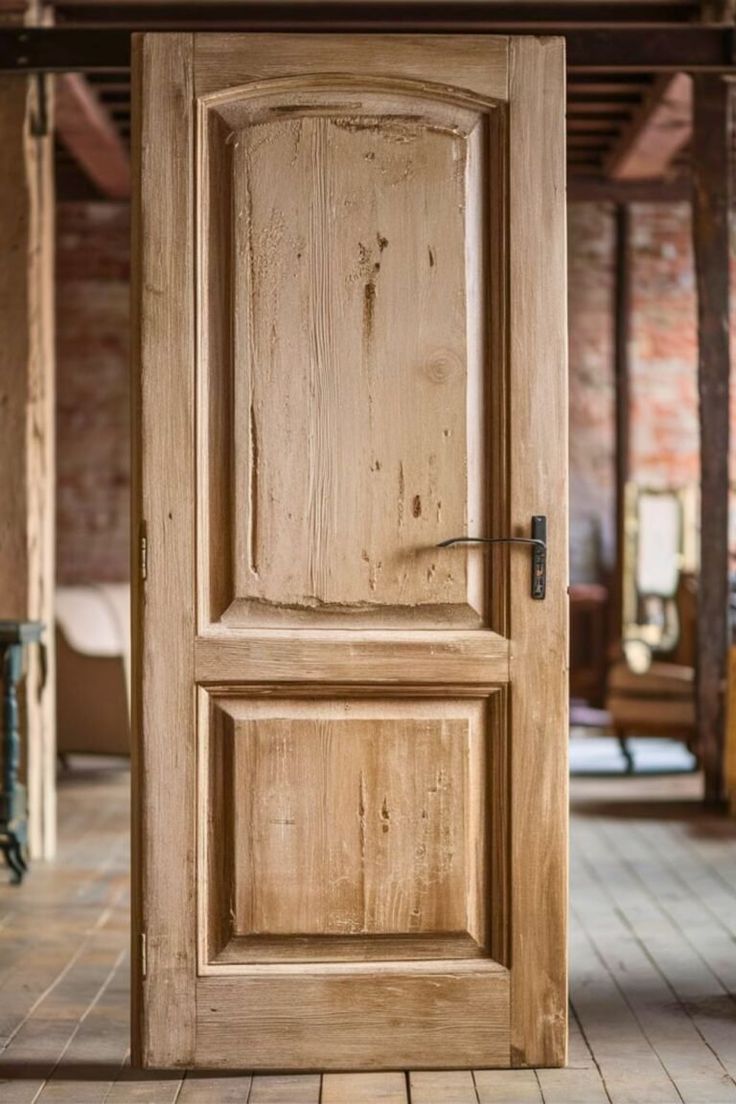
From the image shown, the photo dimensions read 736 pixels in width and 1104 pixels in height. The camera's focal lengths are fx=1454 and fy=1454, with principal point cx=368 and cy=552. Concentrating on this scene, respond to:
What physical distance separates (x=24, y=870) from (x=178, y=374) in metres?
2.70

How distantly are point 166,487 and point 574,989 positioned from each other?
1.77 meters

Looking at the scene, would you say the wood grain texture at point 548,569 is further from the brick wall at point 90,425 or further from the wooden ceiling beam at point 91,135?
the brick wall at point 90,425

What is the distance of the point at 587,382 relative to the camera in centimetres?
1048

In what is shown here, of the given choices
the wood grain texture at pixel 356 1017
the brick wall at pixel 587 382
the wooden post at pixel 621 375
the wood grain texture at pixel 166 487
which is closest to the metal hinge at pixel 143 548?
the wood grain texture at pixel 166 487

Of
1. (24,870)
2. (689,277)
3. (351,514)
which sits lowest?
(24,870)

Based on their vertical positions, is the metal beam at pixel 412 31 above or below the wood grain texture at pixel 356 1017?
above

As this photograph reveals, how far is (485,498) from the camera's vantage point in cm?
316

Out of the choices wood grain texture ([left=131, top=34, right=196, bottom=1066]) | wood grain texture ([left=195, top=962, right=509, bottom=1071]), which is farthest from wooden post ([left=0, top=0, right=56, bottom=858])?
wood grain texture ([left=195, top=962, right=509, bottom=1071])

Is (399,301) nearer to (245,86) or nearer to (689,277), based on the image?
(245,86)

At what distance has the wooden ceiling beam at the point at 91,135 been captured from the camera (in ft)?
25.2

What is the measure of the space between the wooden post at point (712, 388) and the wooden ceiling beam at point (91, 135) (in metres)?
3.01

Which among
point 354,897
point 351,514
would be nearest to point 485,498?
point 351,514

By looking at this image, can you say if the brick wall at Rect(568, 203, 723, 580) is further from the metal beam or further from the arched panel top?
the arched panel top

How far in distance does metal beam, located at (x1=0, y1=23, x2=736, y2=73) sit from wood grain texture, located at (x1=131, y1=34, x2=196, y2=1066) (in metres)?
2.44
